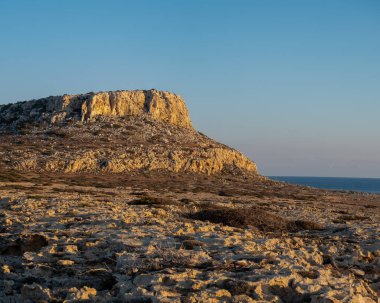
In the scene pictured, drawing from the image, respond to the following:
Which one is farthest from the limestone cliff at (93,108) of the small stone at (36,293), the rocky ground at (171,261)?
the small stone at (36,293)

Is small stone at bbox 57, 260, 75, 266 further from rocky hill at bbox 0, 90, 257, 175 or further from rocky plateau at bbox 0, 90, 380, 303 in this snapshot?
rocky hill at bbox 0, 90, 257, 175

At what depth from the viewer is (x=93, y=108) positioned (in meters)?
97.2

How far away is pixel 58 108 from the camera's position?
98438 millimetres

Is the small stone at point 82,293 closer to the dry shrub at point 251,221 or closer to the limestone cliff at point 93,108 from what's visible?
the dry shrub at point 251,221

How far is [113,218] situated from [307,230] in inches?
386

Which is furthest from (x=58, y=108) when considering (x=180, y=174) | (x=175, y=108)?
(x=180, y=174)

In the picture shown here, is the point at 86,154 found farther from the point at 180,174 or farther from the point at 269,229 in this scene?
the point at 269,229

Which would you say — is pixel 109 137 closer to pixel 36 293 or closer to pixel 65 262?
pixel 65 262

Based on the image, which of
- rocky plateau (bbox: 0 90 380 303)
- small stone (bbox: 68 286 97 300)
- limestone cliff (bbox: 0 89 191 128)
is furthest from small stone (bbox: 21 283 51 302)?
limestone cliff (bbox: 0 89 191 128)

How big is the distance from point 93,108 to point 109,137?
44.0ft

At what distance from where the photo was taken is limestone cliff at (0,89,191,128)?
9644cm

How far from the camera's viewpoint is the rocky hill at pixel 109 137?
71062 mm

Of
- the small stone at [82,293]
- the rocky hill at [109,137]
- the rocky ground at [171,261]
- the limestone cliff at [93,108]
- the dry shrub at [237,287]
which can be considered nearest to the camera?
the small stone at [82,293]

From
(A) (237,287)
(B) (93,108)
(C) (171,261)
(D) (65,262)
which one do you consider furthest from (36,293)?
(B) (93,108)
